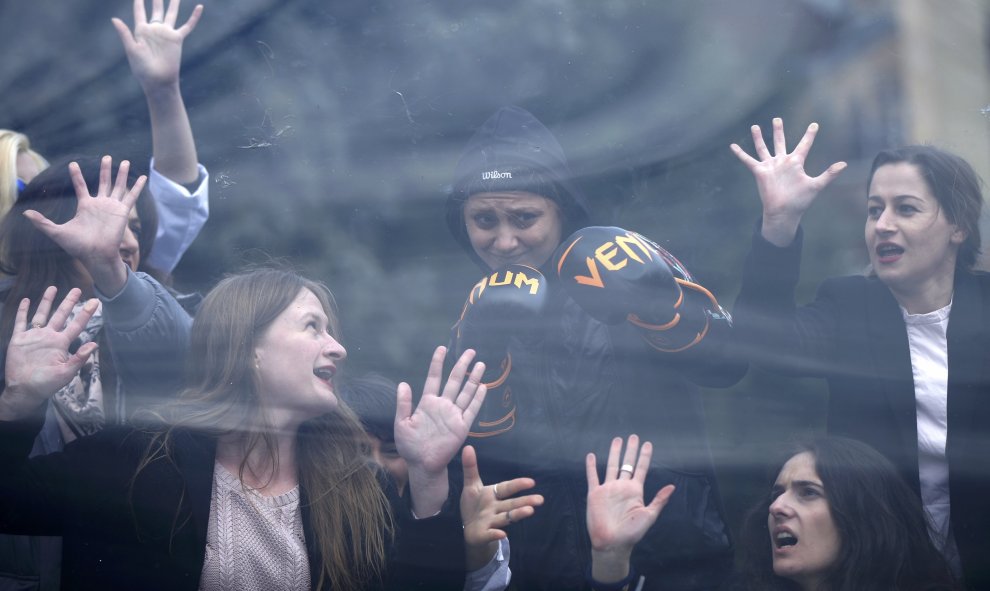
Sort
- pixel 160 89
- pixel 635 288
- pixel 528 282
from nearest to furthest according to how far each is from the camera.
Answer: pixel 635 288 → pixel 528 282 → pixel 160 89

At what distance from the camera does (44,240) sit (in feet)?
7.71

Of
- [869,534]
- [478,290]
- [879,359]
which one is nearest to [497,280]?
[478,290]

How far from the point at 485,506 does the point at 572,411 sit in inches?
10.9

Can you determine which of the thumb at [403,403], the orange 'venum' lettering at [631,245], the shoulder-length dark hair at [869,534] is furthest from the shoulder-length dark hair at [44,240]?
the shoulder-length dark hair at [869,534]

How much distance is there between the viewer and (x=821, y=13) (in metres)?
2.35

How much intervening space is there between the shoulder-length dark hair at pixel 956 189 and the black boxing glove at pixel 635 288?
0.48m

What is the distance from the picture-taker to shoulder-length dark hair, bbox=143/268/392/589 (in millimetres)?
2178

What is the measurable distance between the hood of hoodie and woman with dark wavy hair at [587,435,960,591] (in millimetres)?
541

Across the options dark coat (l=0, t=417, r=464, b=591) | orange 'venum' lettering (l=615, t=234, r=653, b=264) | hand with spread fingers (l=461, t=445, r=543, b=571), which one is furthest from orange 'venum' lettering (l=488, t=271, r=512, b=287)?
dark coat (l=0, t=417, r=464, b=591)

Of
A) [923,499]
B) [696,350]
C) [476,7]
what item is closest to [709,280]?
[696,350]

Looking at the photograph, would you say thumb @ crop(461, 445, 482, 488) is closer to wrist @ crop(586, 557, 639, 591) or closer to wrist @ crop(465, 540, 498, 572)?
wrist @ crop(465, 540, 498, 572)

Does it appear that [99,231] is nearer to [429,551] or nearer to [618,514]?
[429,551]

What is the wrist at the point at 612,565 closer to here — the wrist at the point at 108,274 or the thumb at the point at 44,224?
the wrist at the point at 108,274

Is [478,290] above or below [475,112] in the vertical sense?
below
